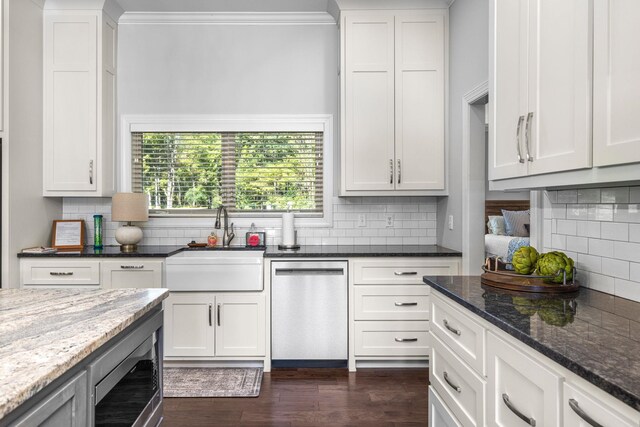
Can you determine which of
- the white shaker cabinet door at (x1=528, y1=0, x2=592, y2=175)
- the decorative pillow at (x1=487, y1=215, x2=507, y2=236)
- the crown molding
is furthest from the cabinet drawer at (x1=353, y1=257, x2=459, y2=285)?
the decorative pillow at (x1=487, y1=215, x2=507, y2=236)

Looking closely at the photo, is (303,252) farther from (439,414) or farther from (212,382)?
(439,414)

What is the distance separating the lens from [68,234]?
372cm

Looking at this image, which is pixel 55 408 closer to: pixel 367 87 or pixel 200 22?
pixel 367 87

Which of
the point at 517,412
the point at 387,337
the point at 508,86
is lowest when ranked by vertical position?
the point at 387,337

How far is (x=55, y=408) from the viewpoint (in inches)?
36.6

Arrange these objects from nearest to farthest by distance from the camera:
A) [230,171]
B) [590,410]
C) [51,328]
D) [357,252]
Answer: [590,410], [51,328], [357,252], [230,171]

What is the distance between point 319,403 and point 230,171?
2188 mm

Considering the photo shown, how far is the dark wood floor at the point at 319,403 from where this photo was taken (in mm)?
2557

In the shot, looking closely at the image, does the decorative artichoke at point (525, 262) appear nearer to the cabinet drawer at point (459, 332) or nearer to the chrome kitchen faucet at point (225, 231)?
the cabinet drawer at point (459, 332)

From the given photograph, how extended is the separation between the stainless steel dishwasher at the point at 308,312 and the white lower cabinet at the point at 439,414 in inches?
52.9

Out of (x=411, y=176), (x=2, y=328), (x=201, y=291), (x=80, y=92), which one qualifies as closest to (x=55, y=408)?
(x=2, y=328)

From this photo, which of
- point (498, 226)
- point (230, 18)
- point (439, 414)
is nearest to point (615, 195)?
point (439, 414)

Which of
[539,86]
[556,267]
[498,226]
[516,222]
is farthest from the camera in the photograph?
[498,226]

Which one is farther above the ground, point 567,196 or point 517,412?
point 567,196
